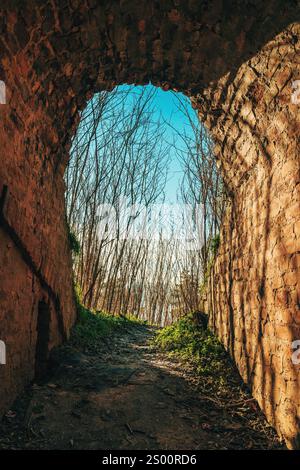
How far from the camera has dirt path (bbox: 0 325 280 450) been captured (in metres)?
2.36

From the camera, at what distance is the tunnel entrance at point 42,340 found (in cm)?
317

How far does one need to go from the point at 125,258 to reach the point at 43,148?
5.99m

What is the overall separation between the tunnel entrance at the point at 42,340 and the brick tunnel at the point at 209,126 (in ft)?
0.08

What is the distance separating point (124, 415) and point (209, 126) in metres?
3.39

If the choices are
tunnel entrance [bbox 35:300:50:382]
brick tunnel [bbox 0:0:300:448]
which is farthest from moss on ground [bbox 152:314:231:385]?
tunnel entrance [bbox 35:300:50:382]

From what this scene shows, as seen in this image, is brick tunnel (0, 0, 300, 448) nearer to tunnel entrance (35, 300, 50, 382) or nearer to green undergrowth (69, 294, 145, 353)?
tunnel entrance (35, 300, 50, 382)

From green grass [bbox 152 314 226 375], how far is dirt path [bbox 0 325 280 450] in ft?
0.90

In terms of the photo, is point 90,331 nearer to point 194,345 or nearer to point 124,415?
point 194,345

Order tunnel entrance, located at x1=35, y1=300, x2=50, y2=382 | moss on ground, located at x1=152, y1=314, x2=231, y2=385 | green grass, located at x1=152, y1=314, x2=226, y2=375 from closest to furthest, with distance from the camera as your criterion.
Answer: tunnel entrance, located at x1=35, y1=300, x2=50, y2=382
moss on ground, located at x1=152, y1=314, x2=231, y2=385
green grass, located at x1=152, y1=314, x2=226, y2=375

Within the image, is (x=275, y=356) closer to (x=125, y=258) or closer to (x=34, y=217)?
(x=34, y=217)

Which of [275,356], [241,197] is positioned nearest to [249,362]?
[275,356]

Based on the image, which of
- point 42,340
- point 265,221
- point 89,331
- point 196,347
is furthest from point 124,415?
point 89,331

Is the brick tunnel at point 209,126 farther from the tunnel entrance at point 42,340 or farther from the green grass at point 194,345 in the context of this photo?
the green grass at point 194,345

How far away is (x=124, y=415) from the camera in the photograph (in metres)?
2.69
